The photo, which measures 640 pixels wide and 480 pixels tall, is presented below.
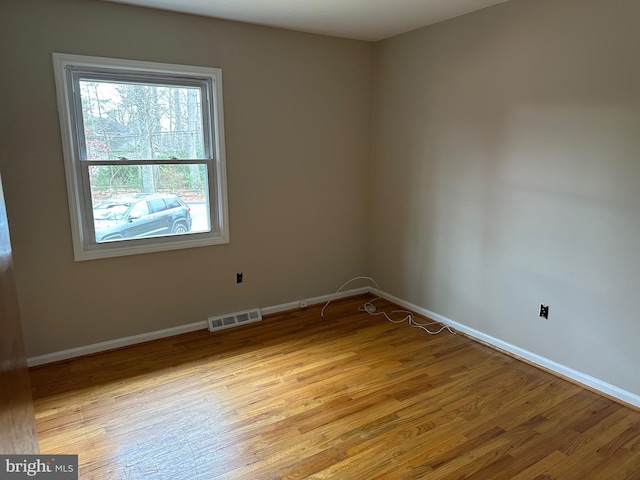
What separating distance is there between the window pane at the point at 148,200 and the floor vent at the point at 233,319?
2.56 ft

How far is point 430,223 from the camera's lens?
3.77 meters

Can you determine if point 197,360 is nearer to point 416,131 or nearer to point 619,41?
point 416,131

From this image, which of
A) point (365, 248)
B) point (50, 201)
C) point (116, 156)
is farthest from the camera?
point (365, 248)

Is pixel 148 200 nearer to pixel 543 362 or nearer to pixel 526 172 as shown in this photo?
pixel 526 172

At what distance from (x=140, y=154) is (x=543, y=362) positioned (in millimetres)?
3328

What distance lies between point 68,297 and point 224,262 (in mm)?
1189

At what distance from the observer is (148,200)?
329 centimetres

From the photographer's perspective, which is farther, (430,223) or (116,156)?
(430,223)

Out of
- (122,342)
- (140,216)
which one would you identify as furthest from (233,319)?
(140,216)

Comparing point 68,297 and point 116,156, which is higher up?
point 116,156

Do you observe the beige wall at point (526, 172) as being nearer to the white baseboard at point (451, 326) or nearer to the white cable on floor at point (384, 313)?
the white baseboard at point (451, 326)

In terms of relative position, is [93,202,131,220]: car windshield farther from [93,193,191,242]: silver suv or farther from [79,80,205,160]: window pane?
[79,80,205,160]: window pane

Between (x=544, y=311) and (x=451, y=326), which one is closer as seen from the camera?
(x=544, y=311)

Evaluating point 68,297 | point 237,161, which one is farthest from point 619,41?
point 68,297
